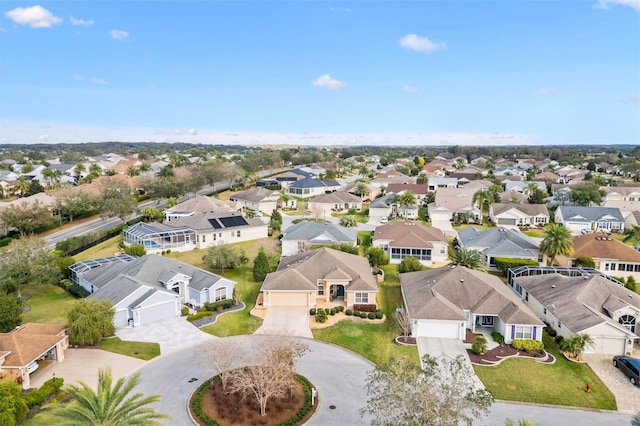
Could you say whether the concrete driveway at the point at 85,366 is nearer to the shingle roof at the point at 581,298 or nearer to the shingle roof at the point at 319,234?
the shingle roof at the point at 319,234

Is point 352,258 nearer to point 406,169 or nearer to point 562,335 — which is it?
point 562,335

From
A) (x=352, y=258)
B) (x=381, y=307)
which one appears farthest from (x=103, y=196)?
(x=381, y=307)

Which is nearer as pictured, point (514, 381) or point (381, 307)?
point (514, 381)

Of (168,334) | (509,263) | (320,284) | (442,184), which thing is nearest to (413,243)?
(509,263)

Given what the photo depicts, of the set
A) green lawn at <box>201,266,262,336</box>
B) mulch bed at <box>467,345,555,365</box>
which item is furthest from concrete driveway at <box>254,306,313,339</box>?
mulch bed at <box>467,345,555,365</box>

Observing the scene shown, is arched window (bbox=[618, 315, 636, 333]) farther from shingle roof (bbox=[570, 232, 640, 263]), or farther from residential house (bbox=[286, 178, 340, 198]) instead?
residential house (bbox=[286, 178, 340, 198])

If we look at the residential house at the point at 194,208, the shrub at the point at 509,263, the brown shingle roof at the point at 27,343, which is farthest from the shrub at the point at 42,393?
the residential house at the point at 194,208
